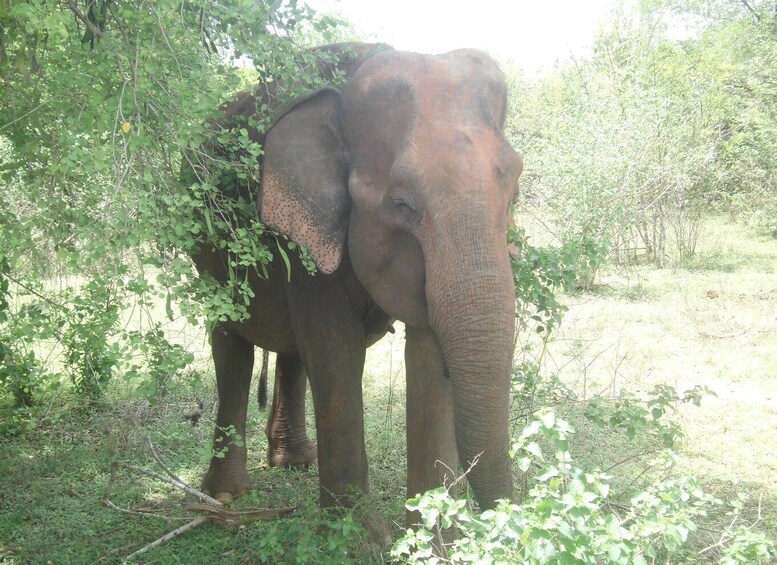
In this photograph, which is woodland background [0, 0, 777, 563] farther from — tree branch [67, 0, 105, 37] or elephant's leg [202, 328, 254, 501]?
elephant's leg [202, 328, 254, 501]

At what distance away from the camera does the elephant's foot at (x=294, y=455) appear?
619 centimetres

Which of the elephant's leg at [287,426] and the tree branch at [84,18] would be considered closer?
the tree branch at [84,18]

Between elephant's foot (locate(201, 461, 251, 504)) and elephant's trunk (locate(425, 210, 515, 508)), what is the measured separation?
2.59 m

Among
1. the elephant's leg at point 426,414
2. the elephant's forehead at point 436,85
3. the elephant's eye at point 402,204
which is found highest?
the elephant's forehead at point 436,85

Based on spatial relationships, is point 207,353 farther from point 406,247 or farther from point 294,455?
point 406,247

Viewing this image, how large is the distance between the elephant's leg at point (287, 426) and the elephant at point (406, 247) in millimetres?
1330

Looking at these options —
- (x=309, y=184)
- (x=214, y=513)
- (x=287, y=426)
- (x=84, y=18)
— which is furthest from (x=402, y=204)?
(x=287, y=426)

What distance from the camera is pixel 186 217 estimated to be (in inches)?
152

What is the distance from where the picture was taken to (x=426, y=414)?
4125mm

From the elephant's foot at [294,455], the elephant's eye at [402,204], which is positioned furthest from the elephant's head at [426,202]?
the elephant's foot at [294,455]

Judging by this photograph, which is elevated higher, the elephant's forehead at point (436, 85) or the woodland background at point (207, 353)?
the elephant's forehead at point (436, 85)

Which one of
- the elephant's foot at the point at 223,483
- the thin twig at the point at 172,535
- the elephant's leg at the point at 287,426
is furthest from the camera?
the elephant's leg at the point at 287,426

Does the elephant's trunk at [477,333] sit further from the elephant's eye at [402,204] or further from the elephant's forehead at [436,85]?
the elephant's forehead at [436,85]

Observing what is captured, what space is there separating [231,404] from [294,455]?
2.76 feet
